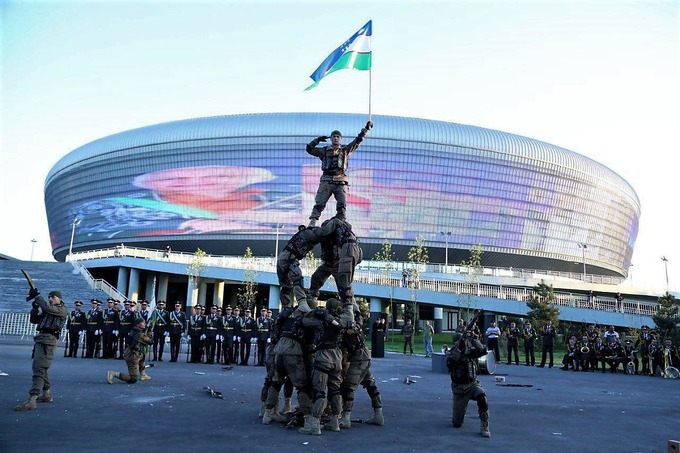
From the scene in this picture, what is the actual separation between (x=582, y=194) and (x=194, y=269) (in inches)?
2502

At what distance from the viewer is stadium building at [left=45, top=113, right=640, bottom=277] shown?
266 ft

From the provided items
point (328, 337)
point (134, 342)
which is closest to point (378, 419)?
point (328, 337)

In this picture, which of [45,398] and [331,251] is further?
[331,251]

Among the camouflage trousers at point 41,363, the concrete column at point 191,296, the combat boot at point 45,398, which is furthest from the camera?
the concrete column at point 191,296

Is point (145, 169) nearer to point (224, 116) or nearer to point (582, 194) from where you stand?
point (224, 116)

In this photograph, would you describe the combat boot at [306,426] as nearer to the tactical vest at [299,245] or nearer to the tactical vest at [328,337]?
the tactical vest at [328,337]

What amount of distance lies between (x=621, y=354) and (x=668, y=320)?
490 inches

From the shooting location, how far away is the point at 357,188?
81.3 metres

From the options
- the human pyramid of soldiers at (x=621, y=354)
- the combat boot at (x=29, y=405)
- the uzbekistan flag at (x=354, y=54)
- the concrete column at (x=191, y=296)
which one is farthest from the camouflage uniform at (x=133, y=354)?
the concrete column at (x=191, y=296)

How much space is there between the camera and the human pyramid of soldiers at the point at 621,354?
23.8 meters

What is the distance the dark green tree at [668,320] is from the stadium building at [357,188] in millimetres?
45135

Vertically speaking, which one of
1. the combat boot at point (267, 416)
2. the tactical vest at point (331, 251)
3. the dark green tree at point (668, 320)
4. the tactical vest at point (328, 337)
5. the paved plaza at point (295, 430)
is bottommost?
the paved plaza at point (295, 430)

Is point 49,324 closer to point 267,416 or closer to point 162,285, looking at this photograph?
point 267,416

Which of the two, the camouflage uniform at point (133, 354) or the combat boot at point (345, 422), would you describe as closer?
the combat boot at point (345, 422)
